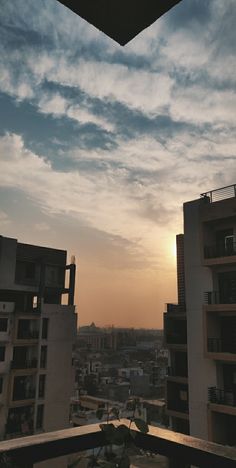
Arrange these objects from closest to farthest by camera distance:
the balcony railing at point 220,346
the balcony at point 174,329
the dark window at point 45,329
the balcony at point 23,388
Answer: the balcony railing at point 220,346
the balcony at point 174,329
the balcony at point 23,388
the dark window at point 45,329

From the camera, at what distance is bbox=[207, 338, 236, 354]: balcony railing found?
14.5 meters

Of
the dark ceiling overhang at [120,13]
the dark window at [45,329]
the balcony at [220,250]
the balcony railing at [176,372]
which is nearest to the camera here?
the dark ceiling overhang at [120,13]

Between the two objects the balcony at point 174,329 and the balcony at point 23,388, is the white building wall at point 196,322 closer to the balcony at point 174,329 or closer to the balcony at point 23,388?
the balcony at point 174,329

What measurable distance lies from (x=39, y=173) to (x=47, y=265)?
1468 cm

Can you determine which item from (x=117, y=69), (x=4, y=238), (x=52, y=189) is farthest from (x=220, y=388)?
(x=4, y=238)

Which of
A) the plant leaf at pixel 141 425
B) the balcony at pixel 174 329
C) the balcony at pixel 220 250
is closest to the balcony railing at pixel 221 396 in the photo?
the balcony at pixel 220 250

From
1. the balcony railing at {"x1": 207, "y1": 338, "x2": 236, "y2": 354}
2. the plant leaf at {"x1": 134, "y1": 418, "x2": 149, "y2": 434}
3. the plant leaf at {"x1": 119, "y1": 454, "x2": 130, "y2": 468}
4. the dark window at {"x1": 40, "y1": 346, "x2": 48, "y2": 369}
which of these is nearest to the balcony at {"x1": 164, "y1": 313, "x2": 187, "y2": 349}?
the balcony railing at {"x1": 207, "y1": 338, "x2": 236, "y2": 354}

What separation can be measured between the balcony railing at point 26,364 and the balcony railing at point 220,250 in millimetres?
14457

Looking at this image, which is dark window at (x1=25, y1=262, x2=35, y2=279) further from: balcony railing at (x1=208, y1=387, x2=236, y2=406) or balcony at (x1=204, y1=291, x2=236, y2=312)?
balcony railing at (x1=208, y1=387, x2=236, y2=406)

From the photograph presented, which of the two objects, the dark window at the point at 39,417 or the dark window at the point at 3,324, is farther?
the dark window at the point at 39,417

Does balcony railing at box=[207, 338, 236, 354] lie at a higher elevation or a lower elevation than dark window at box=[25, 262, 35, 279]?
lower

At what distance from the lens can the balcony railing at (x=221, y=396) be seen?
13941 millimetres

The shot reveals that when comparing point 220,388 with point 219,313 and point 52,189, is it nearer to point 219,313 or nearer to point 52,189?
point 219,313

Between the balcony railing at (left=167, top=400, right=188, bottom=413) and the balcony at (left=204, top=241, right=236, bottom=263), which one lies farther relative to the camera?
the balcony railing at (left=167, top=400, right=188, bottom=413)
